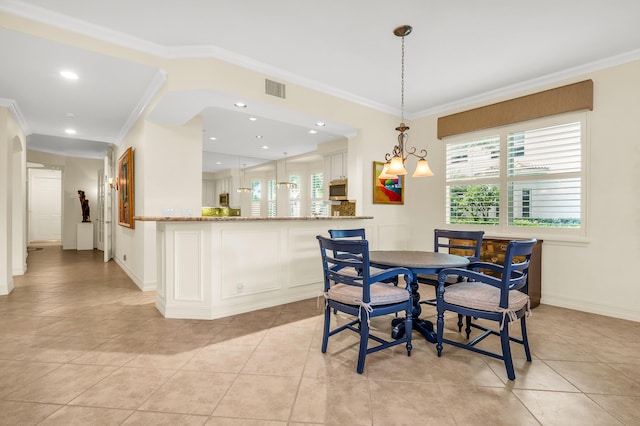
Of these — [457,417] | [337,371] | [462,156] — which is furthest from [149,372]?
[462,156]

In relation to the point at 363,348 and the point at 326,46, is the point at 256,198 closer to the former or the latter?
the point at 326,46

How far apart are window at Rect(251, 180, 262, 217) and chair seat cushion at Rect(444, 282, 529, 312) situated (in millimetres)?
8971

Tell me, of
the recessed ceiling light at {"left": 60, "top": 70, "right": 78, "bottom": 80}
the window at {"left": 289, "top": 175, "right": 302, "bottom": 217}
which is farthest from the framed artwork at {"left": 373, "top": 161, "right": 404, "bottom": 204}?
the window at {"left": 289, "top": 175, "right": 302, "bottom": 217}

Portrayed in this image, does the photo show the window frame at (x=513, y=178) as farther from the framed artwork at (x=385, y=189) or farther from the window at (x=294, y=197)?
the window at (x=294, y=197)

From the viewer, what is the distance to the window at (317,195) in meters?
8.47

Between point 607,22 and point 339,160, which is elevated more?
point 607,22

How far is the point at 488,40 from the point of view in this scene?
3.07m

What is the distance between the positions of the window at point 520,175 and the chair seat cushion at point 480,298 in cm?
212

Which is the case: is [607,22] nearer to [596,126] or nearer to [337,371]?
[596,126]

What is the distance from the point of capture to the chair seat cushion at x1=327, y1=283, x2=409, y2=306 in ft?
7.48

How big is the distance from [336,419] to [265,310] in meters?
1.96

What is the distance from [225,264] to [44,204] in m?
10.5

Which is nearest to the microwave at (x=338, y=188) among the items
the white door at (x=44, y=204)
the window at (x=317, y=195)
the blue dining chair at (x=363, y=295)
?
the window at (x=317, y=195)

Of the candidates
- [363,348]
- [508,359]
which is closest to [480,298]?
[508,359]
